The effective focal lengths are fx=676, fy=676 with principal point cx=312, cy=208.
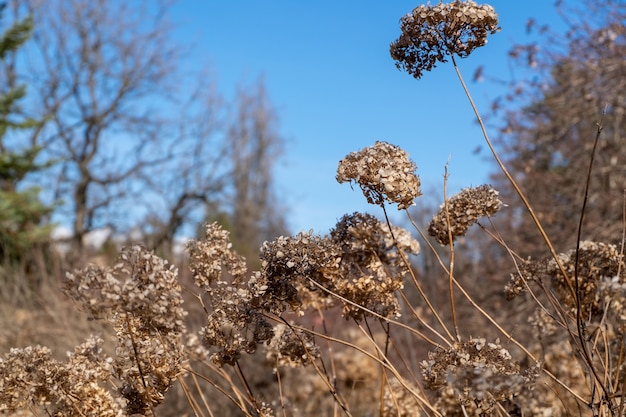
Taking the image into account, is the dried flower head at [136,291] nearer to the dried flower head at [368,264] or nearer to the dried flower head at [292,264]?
the dried flower head at [292,264]

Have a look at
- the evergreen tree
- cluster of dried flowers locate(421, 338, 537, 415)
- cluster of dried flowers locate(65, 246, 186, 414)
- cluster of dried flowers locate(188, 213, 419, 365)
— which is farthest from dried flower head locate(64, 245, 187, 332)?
the evergreen tree

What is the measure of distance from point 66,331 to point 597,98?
5.63 m

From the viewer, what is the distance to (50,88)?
1886 centimetres

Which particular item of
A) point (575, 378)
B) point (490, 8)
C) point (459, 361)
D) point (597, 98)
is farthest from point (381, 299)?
point (597, 98)

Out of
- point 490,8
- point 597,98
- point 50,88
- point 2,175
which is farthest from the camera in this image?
point 50,88

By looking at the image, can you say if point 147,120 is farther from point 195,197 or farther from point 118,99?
point 195,197

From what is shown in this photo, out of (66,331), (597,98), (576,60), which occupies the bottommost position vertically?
(66,331)

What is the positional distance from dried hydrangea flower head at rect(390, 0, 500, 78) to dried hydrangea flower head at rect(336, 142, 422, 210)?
33cm

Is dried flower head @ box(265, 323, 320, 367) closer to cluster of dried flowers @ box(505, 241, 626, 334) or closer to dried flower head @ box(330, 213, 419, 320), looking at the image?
dried flower head @ box(330, 213, 419, 320)

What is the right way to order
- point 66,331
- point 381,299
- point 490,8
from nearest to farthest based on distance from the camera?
1. point 490,8
2. point 381,299
3. point 66,331

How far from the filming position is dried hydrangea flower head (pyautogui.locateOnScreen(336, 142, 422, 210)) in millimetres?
1741

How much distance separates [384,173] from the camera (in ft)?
5.69

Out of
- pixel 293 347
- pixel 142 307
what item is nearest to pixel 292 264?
pixel 142 307

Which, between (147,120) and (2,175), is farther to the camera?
(147,120)
